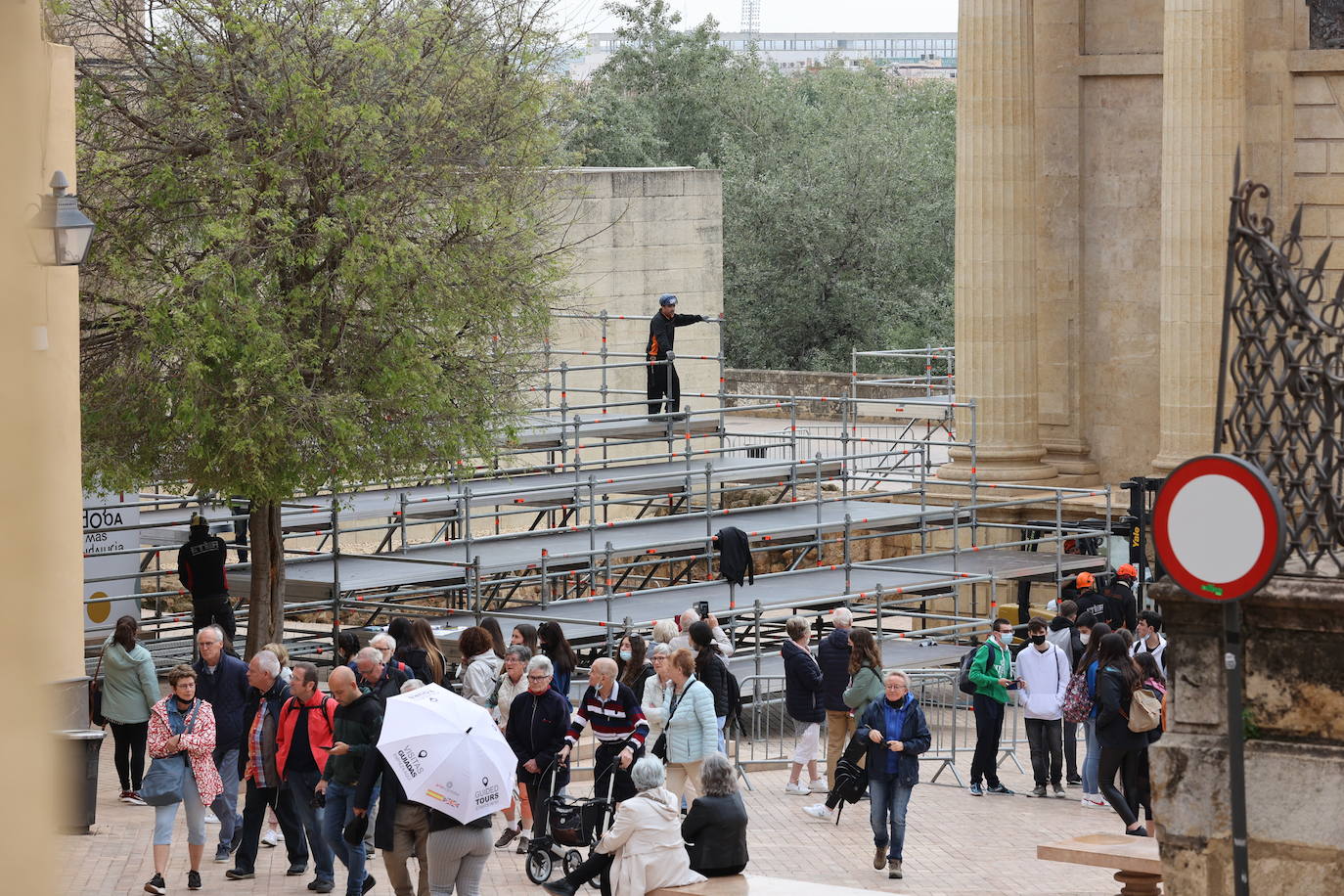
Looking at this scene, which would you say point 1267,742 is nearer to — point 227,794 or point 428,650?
point 227,794

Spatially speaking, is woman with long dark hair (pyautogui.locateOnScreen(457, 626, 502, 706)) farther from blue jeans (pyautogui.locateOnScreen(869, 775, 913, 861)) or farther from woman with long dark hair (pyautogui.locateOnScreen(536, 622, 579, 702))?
blue jeans (pyautogui.locateOnScreen(869, 775, 913, 861))

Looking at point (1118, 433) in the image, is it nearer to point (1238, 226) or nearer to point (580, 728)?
point (580, 728)

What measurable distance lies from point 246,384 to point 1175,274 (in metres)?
16.3

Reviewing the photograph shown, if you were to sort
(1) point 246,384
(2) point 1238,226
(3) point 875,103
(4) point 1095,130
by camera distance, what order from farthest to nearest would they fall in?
(3) point 875,103, (4) point 1095,130, (1) point 246,384, (2) point 1238,226

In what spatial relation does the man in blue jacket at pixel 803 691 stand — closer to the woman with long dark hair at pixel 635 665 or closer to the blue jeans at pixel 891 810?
the woman with long dark hair at pixel 635 665

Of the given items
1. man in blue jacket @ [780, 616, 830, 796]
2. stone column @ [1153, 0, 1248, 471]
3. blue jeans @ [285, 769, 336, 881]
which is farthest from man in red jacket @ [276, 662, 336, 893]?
stone column @ [1153, 0, 1248, 471]

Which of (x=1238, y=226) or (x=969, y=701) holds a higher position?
(x=1238, y=226)

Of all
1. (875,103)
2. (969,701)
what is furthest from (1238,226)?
(875,103)

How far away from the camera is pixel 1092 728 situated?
1556 cm

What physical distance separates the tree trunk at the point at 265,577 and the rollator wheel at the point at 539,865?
19.9ft

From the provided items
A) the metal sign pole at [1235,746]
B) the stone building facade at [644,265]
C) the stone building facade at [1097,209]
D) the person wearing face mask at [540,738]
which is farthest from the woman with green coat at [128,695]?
the stone building facade at [644,265]

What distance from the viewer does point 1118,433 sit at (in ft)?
98.5

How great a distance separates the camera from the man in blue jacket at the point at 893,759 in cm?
1300

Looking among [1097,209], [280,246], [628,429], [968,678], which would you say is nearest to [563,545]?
[628,429]
